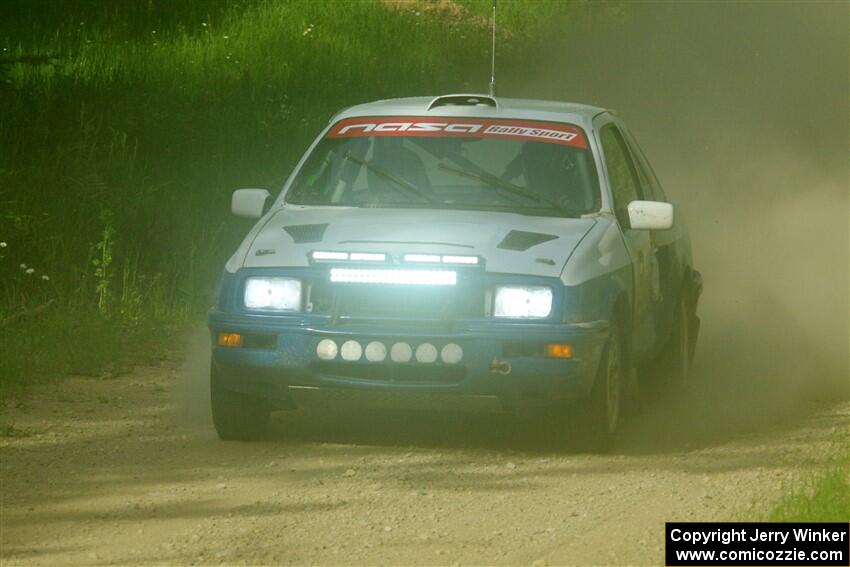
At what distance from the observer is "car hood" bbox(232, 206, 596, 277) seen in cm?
843

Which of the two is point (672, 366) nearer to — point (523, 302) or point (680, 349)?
point (680, 349)

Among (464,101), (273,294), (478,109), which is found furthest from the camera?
(464,101)

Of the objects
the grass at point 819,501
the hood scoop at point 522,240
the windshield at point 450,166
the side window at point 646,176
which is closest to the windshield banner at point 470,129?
the windshield at point 450,166

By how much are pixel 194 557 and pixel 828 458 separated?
11.2 ft

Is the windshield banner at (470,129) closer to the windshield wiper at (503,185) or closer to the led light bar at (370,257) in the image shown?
the windshield wiper at (503,185)

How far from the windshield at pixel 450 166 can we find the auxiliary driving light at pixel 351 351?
3.79 feet

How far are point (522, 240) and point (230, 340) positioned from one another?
1.36 metres

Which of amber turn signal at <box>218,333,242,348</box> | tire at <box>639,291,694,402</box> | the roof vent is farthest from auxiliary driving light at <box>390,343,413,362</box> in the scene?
tire at <box>639,291,694,402</box>

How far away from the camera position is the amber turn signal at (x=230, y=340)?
8578 millimetres

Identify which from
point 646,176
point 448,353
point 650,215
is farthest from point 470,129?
point 448,353

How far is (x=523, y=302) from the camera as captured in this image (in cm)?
836

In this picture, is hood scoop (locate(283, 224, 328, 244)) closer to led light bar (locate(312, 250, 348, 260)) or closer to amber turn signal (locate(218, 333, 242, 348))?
led light bar (locate(312, 250, 348, 260))

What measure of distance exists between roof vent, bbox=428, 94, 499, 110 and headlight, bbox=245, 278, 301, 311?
5.81 feet

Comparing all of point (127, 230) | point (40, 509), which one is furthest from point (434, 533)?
point (127, 230)
